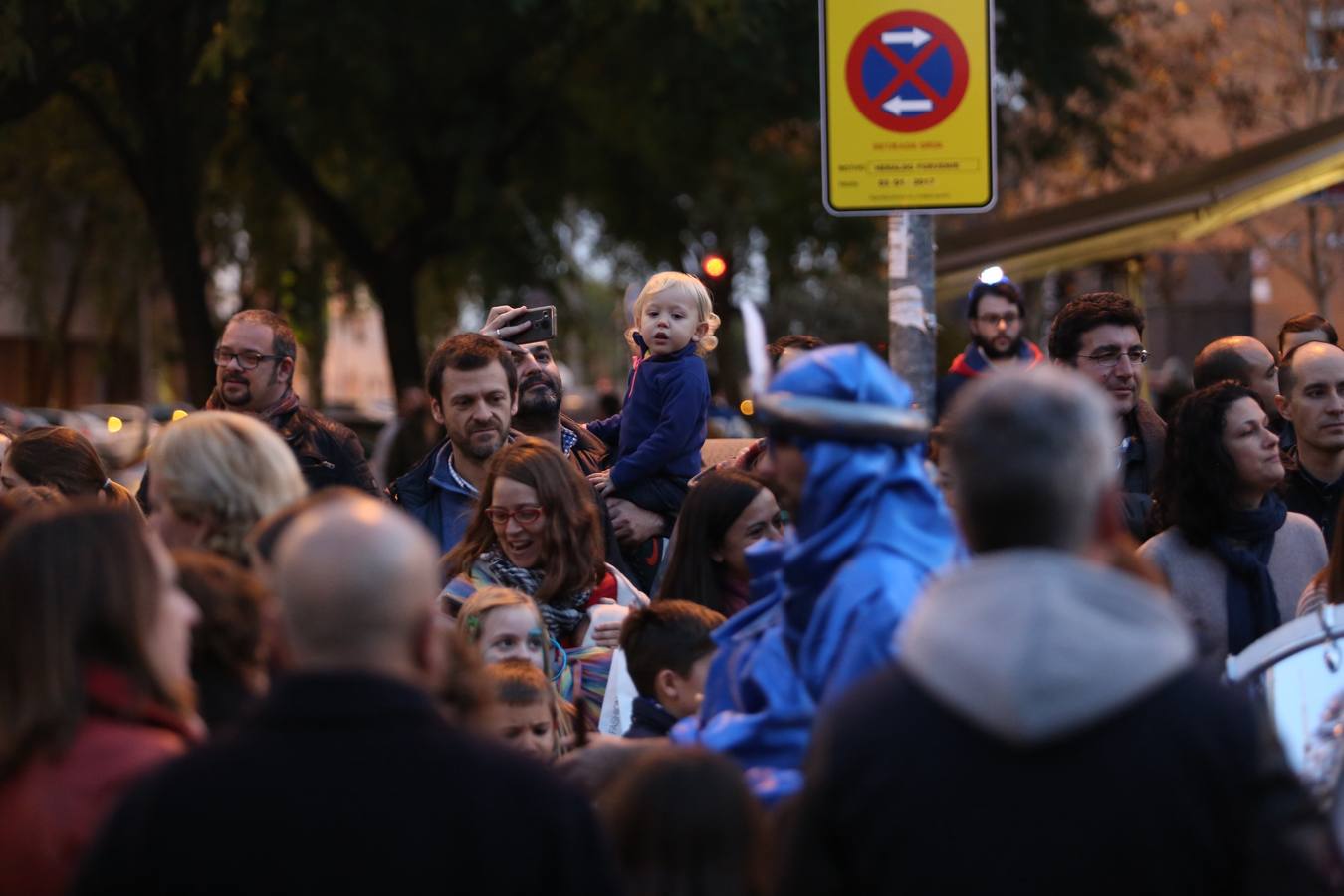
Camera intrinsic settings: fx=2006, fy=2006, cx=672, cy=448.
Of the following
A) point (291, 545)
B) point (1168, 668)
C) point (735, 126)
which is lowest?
point (1168, 668)

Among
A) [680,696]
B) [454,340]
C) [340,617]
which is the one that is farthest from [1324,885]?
[454,340]

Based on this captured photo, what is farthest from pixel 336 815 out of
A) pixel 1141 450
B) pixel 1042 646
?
pixel 1141 450

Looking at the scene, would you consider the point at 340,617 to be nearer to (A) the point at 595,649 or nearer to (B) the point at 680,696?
(B) the point at 680,696

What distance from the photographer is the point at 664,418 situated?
26.1 ft

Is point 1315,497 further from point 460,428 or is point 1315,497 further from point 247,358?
point 247,358

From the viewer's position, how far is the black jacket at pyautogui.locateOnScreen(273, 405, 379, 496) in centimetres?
727

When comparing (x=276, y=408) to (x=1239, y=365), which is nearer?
(x=276, y=408)

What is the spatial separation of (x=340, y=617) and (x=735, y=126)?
63.8 feet

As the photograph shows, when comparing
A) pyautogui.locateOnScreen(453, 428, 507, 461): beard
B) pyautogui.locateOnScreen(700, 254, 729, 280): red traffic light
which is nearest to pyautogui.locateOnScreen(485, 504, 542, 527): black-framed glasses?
pyautogui.locateOnScreen(453, 428, 507, 461): beard

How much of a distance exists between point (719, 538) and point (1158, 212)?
362 inches

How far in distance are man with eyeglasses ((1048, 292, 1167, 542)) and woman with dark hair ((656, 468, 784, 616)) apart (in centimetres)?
158

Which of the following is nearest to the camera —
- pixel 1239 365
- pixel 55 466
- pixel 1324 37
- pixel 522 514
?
pixel 522 514

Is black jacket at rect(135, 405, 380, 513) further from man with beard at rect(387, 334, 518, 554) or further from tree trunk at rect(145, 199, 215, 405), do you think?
tree trunk at rect(145, 199, 215, 405)

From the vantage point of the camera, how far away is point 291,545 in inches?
119
